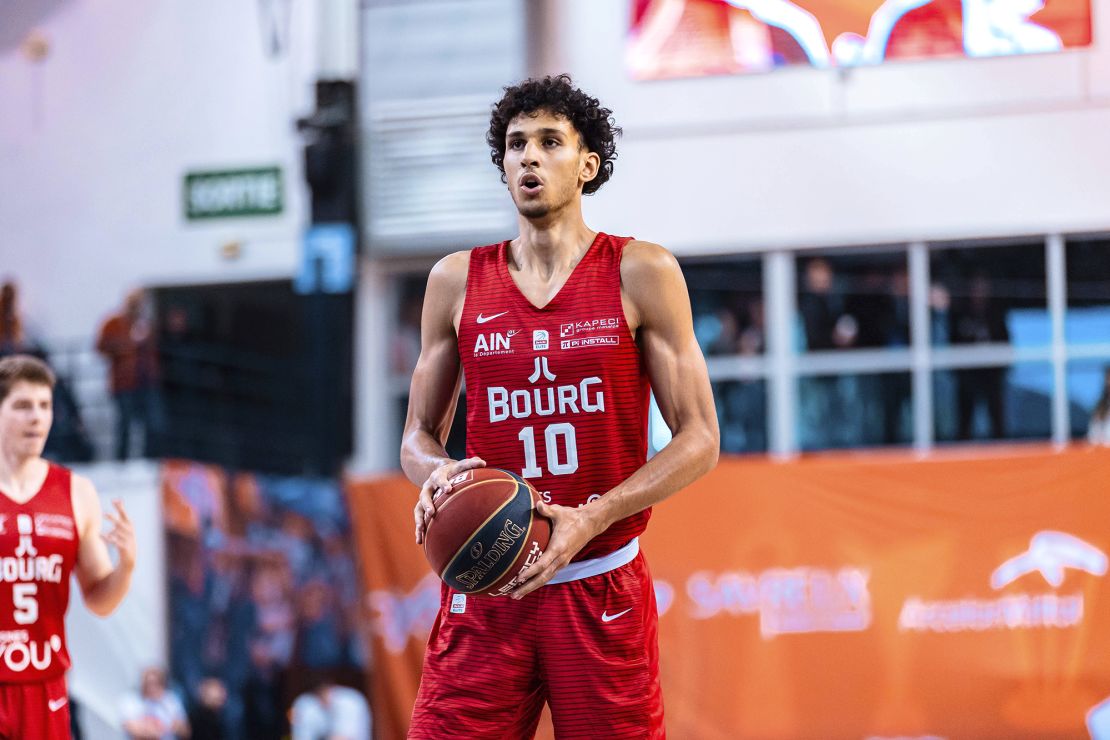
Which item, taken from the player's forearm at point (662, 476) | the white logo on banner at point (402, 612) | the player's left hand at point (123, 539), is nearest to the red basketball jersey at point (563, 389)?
the player's forearm at point (662, 476)

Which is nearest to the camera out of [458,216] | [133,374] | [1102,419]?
[1102,419]

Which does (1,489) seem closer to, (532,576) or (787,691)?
(532,576)

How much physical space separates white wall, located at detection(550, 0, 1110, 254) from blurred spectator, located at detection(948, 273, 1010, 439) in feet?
1.43

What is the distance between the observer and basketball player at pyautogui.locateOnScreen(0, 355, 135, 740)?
4.58 metres

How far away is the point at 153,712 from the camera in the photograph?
314 inches

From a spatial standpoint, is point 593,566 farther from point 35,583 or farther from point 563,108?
point 35,583

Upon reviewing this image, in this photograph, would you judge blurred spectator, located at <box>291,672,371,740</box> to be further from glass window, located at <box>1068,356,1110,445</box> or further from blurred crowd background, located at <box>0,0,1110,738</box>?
glass window, located at <box>1068,356,1110,445</box>

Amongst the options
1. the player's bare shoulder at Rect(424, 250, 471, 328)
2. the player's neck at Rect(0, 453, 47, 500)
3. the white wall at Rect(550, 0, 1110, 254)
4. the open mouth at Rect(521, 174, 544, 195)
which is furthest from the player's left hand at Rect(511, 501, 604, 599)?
the white wall at Rect(550, 0, 1110, 254)

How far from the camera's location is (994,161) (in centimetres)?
950

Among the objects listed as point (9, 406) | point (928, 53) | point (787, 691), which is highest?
point (928, 53)

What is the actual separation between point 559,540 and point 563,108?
1.02m

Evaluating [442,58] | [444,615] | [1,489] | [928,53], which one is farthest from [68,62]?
[444,615]

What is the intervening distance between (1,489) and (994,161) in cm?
690

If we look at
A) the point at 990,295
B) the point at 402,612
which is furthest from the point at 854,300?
the point at 402,612
